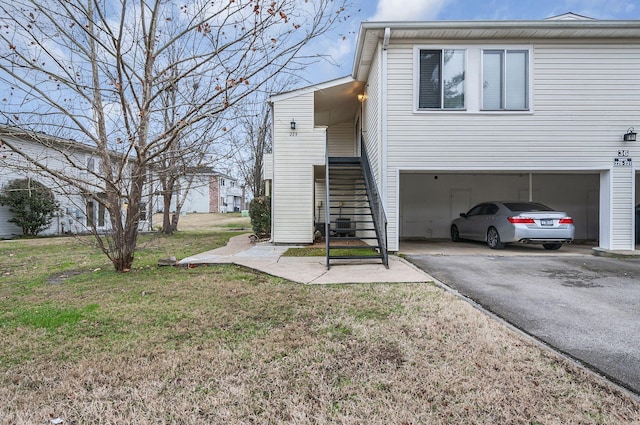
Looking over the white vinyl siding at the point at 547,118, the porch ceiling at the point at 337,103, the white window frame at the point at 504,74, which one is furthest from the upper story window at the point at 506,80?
the porch ceiling at the point at 337,103

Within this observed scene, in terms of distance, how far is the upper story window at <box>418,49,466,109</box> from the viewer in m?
7.83

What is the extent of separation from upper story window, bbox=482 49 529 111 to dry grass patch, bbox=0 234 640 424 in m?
5.85

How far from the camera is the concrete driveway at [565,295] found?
275 cm

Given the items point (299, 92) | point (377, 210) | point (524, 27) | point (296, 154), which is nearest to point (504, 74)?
point (524, 27)

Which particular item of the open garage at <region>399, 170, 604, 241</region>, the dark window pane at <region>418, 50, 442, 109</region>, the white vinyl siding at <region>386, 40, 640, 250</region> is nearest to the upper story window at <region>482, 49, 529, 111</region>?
the white vinyl siding at <region>386, 40, 640, 250</region>

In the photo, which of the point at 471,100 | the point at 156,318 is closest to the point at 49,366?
the point at 156,318

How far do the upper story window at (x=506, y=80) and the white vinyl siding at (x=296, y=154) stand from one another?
4.38 m

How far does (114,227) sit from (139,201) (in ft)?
2.00

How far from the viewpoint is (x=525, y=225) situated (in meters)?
7.79

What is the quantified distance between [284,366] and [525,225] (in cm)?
735

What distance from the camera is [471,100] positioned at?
7879 mm

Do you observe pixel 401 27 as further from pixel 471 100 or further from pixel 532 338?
pixel 532 338

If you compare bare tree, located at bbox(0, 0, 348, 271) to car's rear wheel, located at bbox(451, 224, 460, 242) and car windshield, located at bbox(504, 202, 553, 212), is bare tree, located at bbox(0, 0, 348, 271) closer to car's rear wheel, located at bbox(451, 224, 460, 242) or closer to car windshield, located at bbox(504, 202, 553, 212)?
car windshield, located at bbox(504, 202, 553, 212)

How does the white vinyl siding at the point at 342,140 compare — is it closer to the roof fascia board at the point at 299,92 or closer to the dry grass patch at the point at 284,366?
the roof fascia board at the point at 299,92
